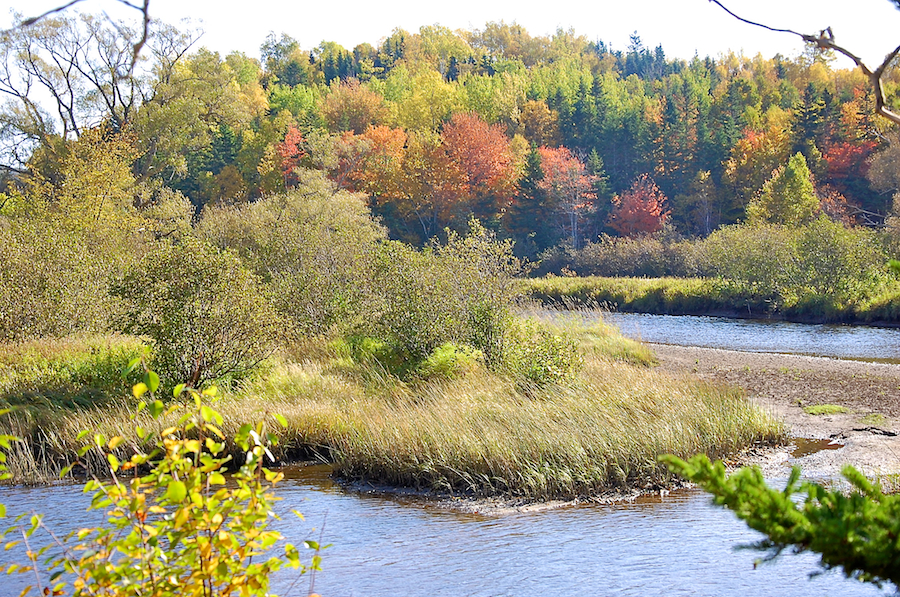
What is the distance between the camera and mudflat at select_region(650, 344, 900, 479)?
475 inches

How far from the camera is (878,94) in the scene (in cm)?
260

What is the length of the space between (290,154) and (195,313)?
51284mm

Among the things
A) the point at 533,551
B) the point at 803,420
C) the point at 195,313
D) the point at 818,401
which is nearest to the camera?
the point at 533,551

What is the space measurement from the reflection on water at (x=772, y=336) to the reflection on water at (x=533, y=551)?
14.2m

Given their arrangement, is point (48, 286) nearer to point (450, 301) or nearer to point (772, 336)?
point (450, 301)

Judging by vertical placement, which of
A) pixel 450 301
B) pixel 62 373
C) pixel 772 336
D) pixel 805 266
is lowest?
pixel 772 336

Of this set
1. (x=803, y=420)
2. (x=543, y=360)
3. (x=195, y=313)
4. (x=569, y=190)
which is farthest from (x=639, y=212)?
(x=195, y=313)

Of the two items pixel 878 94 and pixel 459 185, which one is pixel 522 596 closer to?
pixel 878 94

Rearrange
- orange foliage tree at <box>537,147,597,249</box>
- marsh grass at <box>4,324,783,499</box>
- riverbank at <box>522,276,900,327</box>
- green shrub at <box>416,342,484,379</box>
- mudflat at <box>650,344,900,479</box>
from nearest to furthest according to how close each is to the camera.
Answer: marsh grass at <box>4,324,783,499</box> → mudflat at <box>650,344,900,479</box> → green shrub at <box>416,342,484,379</box> → riverbank at <box>522,276,900,327</box> → orange foliage tree at <box>537,147,597,249</box>

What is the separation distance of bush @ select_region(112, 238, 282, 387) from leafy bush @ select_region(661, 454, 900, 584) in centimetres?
1419

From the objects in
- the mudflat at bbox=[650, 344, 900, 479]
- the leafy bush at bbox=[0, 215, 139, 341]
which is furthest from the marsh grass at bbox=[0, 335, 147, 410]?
the mudflat at bbox=[650, 344, 900, 479]

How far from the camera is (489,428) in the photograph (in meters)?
12.0

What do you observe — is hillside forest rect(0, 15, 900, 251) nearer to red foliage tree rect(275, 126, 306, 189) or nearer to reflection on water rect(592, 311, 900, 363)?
red foliage tree rect(275, 126, 306, 189)

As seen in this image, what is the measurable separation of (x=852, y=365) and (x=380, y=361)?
11.9 m
